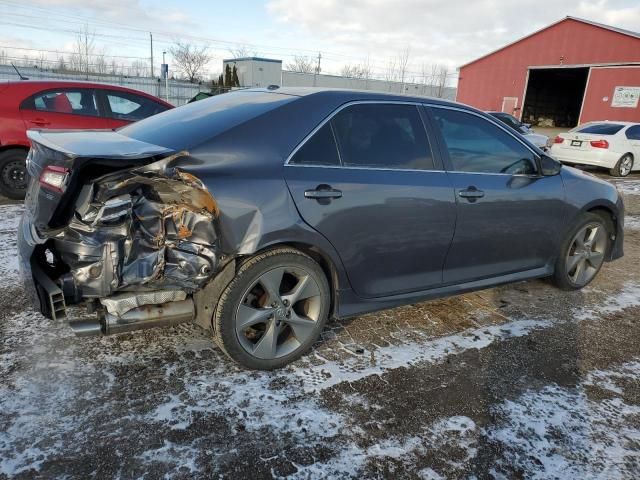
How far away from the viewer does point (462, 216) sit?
11.1 feet

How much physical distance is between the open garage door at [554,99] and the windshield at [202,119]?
32.8 m

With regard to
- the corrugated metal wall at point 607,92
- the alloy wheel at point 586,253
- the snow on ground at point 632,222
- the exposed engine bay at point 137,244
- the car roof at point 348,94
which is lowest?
the snow on ground at point 632,222

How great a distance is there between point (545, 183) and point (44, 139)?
3661mm

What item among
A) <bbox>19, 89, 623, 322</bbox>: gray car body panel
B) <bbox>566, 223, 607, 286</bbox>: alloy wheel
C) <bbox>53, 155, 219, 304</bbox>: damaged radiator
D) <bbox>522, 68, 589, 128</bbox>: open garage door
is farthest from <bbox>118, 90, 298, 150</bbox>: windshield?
<bbox>522, 68, 589, 128</bbox>: open garage door

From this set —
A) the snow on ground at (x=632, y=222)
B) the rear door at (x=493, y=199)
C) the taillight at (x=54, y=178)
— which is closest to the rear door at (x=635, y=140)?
the snow on ground at (x=632, y=222)

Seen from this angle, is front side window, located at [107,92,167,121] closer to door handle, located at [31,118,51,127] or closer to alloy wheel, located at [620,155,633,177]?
door handle, located at [31,118,51,127]

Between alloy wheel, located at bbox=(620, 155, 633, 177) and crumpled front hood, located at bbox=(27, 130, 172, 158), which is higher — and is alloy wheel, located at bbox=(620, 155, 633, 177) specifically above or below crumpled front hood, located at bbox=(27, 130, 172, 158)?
below

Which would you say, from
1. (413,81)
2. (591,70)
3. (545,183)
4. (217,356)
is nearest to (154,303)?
(217,356)

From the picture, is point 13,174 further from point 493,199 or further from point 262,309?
point 493,199

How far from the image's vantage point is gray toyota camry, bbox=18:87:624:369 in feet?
8.05

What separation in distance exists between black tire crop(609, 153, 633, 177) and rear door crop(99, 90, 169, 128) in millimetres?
11567

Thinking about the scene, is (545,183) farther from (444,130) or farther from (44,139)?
(44,139)

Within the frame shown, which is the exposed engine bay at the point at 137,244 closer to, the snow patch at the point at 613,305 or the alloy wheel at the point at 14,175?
the snow patch at the point at 613,305

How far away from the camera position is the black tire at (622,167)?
40.6 ft
